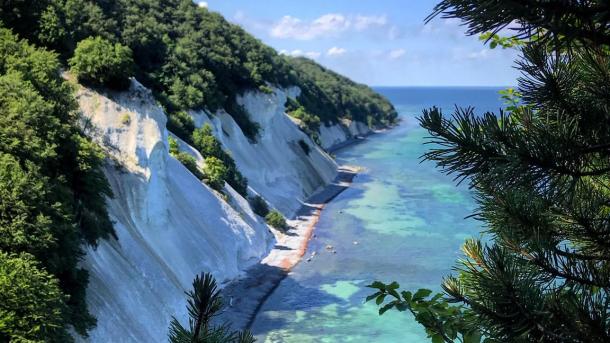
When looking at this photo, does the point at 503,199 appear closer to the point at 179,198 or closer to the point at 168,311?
the point at 168,311

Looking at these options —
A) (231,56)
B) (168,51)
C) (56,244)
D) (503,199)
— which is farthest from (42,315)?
(231,56)

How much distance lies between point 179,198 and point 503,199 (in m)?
30.3

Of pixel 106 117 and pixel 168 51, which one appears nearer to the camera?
pixel 106 117

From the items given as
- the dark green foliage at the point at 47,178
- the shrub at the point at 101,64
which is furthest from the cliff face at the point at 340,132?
the dark green foliage at the point at 47,178

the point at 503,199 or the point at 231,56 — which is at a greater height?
the point at 231,56

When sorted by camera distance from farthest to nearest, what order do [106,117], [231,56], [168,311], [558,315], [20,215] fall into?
[231,56], [106,117], [168,311], [20,215], [558,315]

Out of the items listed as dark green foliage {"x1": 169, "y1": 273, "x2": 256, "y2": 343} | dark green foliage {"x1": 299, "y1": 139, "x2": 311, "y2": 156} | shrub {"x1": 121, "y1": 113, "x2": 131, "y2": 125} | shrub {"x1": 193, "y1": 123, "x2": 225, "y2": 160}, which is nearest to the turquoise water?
dark green foliage {"x1": 299, "y1": 139, "x2": 311, "y2": 156}

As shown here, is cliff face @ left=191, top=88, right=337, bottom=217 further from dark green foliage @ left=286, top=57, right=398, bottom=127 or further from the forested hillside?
dark green foliage @ left=286, top=57, right=398, bottom=127

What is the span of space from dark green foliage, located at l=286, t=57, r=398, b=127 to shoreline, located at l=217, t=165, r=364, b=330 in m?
45.3

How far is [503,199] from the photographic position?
559cm

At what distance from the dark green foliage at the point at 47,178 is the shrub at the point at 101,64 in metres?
4.88

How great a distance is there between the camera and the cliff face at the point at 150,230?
2233cm

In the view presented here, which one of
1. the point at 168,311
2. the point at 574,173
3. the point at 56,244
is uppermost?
the point at 574,173

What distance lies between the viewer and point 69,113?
79.5 feet
